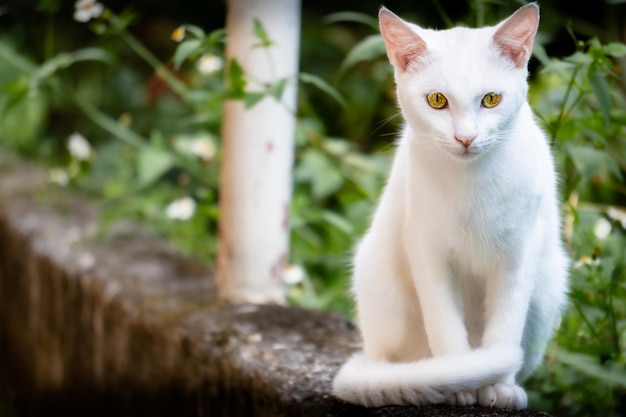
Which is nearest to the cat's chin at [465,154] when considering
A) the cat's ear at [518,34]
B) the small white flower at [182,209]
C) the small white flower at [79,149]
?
the cat's ear at [518,34]

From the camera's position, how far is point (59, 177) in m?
3.65

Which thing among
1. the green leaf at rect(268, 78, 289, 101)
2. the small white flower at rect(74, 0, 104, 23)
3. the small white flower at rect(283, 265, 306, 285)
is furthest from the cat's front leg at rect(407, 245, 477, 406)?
the small white flower at rect(74, 0, 104, 23)

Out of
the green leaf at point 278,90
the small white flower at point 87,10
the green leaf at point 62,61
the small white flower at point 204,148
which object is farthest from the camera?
the small white flower at point 204,148

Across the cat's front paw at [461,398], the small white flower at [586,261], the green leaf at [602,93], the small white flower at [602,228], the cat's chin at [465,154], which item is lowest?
the cat's front paw at [461,398]

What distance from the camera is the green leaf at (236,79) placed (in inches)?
85.3

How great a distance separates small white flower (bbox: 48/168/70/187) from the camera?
365 centimetres

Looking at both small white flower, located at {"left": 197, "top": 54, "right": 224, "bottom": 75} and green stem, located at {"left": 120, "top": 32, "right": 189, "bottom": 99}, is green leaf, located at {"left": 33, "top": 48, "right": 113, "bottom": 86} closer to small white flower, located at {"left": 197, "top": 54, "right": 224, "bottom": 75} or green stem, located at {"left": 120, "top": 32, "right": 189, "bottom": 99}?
green stem, located at {"left": 120, "top": 32, "right": 189, "bottom": 99}

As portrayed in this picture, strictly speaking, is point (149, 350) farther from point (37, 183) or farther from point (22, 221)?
point (37, 183)

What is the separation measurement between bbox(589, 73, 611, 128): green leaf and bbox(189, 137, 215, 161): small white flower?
180 cm

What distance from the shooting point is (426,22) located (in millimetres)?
3531

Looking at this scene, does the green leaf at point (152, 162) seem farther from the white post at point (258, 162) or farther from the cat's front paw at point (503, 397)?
the cat's front paw at point (503, 397)

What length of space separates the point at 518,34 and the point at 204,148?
6.80 ft

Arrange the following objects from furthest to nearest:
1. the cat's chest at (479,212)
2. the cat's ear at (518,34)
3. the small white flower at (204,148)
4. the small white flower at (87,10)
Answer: the small white flower at (204,148), the small white flower at (87,10), the cat's chest at (479,212), the cat's ear at (518,34)

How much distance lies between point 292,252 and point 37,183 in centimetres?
Result: 149
